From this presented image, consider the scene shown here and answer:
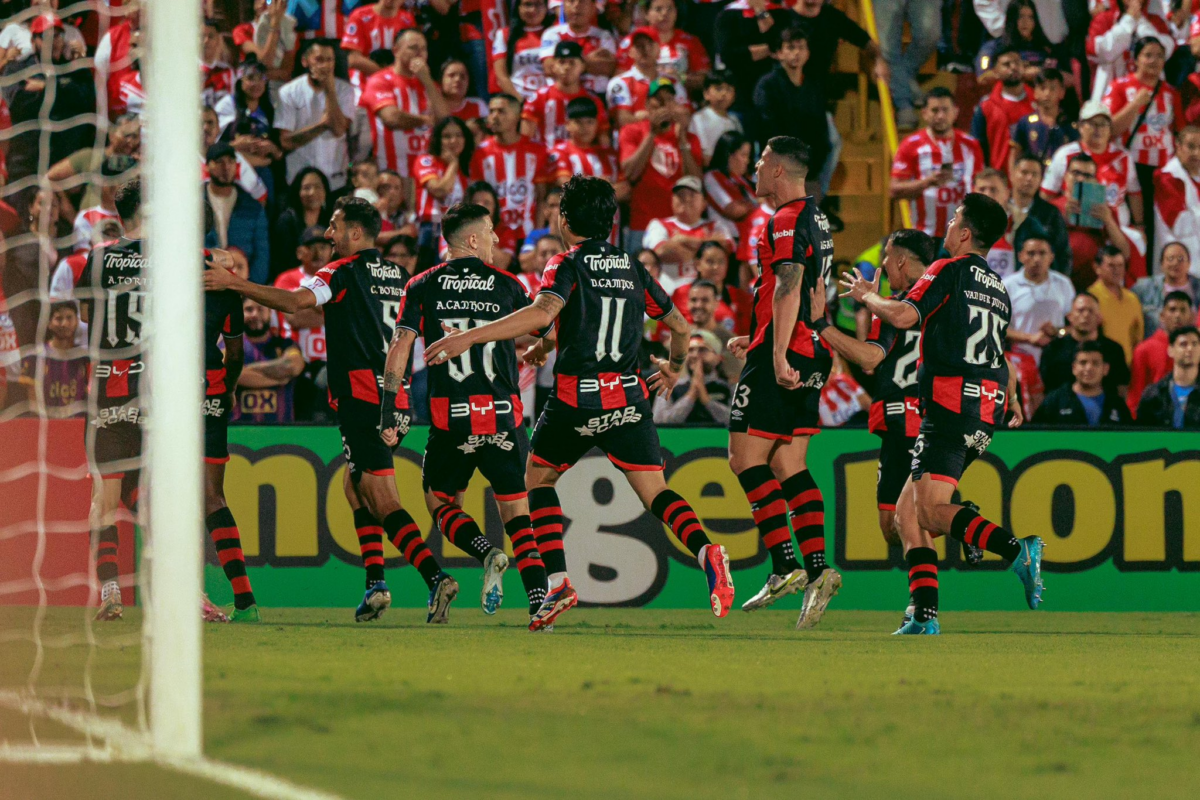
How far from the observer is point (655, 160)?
40.7 ft

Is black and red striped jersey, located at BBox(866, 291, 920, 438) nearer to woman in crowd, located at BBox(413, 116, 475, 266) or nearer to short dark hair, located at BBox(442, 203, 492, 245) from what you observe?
short dark hair, located at BBox(442, 203, 492, 245)

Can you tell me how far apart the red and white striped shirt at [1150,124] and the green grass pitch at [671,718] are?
24.1 ft

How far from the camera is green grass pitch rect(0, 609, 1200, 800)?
11.5 ft

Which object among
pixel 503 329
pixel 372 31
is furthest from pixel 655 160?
pixel 503 329

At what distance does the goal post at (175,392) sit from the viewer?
387 cm

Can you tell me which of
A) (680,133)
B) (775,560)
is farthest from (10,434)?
(680,133)

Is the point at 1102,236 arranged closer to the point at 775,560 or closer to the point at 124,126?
the point at 775,560

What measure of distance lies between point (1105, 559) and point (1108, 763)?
6348 millimetres

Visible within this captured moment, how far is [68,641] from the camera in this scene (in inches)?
254

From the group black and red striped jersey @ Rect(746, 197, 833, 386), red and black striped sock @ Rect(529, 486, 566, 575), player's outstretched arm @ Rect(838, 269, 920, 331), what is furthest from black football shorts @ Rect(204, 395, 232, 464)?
player's outstretched arm @ Rect(838, 269, 920, 331)

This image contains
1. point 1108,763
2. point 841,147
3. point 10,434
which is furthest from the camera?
point 841,147

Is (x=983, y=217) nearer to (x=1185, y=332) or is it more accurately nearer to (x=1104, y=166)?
(x=1185, y=332)

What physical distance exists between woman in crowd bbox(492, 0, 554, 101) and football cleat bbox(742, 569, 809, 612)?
257 inches

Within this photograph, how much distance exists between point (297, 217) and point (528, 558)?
5.19 metres
